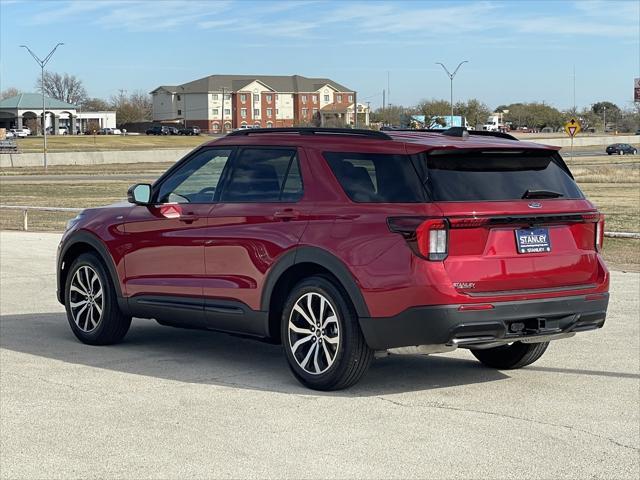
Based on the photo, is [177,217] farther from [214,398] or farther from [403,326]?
[403,326]

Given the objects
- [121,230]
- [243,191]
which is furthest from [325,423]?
[121,230]

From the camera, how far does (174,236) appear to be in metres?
8.96

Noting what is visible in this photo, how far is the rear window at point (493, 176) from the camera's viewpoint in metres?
7.38

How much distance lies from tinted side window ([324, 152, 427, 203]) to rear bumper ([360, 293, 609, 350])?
0.79 meters

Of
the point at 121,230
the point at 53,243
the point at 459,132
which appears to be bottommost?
the point at 53,243

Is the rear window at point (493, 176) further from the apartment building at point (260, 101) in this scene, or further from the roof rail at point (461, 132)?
the apartment building at point (260, 101)

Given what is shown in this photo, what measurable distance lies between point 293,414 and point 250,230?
1.68 m

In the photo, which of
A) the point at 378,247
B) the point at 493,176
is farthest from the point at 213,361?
the point at 493,176

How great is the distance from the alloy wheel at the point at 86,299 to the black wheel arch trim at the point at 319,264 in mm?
2213

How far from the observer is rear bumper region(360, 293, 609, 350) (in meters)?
7.14

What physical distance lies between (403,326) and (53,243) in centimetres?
1436

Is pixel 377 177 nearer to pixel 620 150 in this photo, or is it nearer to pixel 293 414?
pixel 293 414

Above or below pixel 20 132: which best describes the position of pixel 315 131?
above

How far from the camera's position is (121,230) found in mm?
9477
